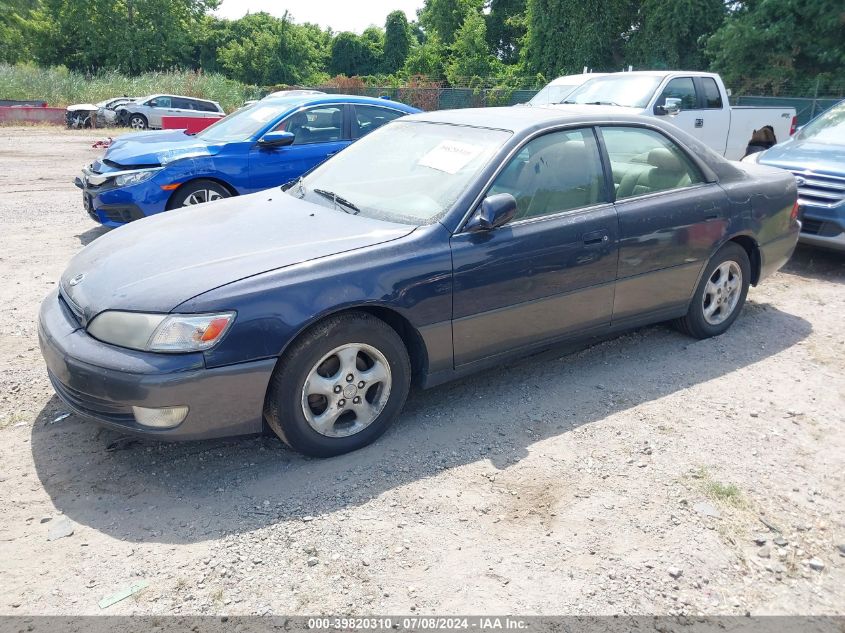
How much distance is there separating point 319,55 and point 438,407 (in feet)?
223

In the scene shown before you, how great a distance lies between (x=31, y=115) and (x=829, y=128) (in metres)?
27.1

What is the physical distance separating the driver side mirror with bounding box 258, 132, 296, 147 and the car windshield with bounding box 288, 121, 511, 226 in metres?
3.09

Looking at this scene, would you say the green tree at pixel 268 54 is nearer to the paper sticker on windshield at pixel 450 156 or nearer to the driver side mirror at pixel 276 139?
the driver side mirror at pixel 276 139

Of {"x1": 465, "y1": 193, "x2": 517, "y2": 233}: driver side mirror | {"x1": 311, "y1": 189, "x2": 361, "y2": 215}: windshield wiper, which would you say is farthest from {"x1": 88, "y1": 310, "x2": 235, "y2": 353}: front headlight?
{"x1": 465, "y1": 193, "x2": 517, "y2": 233}: driver side mirror

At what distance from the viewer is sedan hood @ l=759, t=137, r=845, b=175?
23.0 ft

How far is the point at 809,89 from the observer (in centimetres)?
2142

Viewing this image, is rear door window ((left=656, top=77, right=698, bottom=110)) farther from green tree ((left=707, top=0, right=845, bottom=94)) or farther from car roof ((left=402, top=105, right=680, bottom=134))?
green tree ((left=707, top=0, right=845, bottom=94))

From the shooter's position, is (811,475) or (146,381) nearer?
(146,381)

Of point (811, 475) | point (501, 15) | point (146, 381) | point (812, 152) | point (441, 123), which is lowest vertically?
point (811, 475)

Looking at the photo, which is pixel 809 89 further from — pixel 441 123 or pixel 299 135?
pixel 441 123

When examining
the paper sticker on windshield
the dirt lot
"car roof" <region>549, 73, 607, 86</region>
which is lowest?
the dirt lot

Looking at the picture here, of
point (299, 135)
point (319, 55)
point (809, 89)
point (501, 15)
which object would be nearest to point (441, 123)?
point (299, 135)

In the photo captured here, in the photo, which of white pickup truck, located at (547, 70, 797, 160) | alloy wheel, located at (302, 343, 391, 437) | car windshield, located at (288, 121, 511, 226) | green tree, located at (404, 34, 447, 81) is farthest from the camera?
green tree, located at (404, 34, 447, 81)

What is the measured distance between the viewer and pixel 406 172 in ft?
13.7
